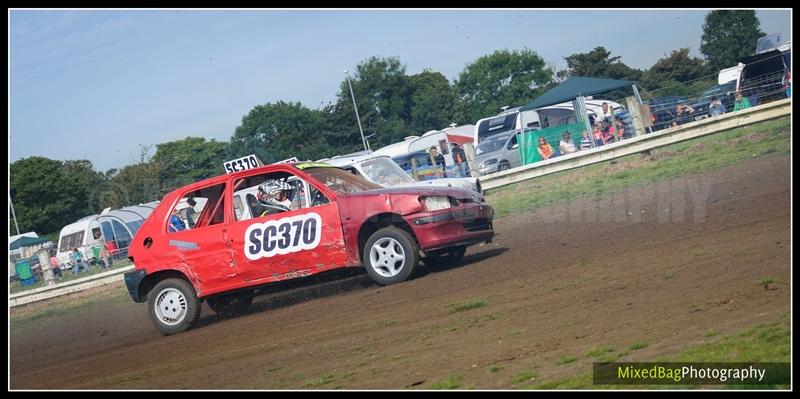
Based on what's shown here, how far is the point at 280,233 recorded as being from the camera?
1063 centimetres

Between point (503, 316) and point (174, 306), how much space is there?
5.12 metres

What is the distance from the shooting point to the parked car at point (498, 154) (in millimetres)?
25594

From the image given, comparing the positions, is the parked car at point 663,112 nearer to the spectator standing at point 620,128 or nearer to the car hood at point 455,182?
the spectator standing at point 620,128

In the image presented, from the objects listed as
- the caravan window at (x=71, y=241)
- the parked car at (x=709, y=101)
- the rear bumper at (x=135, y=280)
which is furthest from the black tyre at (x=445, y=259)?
the caravan window at (x=71, y=241)

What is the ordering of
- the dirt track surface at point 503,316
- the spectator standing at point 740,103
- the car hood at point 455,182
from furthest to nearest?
1. the spectator standing at point 740,103
2. the car hood at point 455,182
3. the dirt track surface at point 503,316

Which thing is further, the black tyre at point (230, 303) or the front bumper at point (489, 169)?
the front bumper at point (489, 169)

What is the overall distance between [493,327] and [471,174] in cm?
1492

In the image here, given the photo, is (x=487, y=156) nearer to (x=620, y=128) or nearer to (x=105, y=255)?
(x=620, y=128)

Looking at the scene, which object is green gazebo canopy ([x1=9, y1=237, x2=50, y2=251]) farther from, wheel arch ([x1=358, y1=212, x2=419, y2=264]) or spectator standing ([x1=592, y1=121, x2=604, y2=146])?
wheel arch ([x1=358, y1=212, x2=419, y2=264])

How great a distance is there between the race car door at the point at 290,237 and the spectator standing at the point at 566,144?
1185 cm

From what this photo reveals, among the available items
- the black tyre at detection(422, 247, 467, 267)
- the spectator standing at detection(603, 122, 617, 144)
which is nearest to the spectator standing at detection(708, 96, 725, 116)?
the spectator standing at detection(603, 122, 617, 144)

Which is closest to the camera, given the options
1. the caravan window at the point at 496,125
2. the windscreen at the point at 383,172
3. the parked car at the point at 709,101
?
the windscreen at the point at 383,172

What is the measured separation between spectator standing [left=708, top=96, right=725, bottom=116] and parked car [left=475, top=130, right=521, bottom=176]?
5852 mm

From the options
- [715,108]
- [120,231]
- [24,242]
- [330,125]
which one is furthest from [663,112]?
[330,125]
